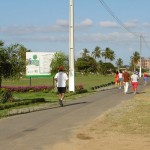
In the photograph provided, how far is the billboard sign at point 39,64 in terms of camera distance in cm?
3834

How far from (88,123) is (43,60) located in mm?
25041

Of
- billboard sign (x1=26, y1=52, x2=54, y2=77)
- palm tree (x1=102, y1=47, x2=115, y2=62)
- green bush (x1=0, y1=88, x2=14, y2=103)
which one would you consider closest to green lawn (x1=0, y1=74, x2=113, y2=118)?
green bush (x1=0, y1=88, x2=14, y2=103)

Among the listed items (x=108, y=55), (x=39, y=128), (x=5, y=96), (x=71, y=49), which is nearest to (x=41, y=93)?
(x=71, y=49)

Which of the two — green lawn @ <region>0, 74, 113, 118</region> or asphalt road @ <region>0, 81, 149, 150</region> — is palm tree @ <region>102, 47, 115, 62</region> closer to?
green lawn @ <region>0, 74, 113, 118</region>

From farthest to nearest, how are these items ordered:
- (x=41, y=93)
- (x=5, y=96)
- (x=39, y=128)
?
(x=41, y=93)
(x=5, y=96)
(x=39, y=128)

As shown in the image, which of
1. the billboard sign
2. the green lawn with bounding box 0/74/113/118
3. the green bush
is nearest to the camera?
the green bush

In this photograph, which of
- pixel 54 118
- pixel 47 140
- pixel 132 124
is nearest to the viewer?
pixel 47 140

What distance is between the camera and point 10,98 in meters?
21.9

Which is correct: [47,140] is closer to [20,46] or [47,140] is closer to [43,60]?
[20,46]

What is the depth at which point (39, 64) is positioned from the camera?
128ft

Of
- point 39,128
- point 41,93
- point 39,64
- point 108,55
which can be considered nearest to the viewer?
point 39,128

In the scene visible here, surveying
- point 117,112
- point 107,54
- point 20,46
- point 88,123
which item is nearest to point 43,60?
point 20,46

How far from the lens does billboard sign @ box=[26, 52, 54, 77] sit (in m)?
38.3

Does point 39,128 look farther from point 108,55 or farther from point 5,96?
point 108,55
